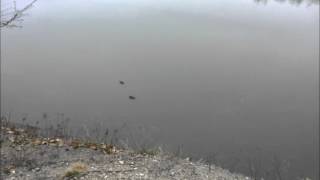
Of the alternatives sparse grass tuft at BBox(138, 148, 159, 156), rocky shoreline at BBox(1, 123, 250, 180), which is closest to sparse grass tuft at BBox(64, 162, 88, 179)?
rocky shoreline at BBox(1, 123, 250, 180)

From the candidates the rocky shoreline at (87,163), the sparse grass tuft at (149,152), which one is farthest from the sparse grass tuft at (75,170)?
the sparse grass tuft at (149,152)

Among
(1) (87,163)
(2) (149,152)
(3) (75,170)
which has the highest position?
(2) (149,152)

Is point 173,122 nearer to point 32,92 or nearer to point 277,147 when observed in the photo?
point 277,147

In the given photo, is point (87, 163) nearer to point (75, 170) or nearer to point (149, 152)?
point (75, 170)

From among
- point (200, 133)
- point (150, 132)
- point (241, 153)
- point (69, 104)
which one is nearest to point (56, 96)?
point (69, 104)

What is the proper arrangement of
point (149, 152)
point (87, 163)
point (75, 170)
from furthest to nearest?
point (149, 152), point (87, 163), point (75, 170)

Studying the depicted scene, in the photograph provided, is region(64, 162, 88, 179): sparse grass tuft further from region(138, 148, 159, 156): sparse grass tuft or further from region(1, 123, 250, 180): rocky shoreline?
region(138, 148, 159, 156): sparse grass tuft

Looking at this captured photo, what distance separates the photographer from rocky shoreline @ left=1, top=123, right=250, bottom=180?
816 cm

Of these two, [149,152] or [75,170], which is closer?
[75,170]

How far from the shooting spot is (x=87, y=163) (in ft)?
28.7

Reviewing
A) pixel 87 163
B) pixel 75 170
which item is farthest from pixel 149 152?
pixel 75 170

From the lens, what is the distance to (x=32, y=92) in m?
14.5

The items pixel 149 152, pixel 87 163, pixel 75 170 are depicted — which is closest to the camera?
pixel 75 170

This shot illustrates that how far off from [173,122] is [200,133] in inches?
30.6
